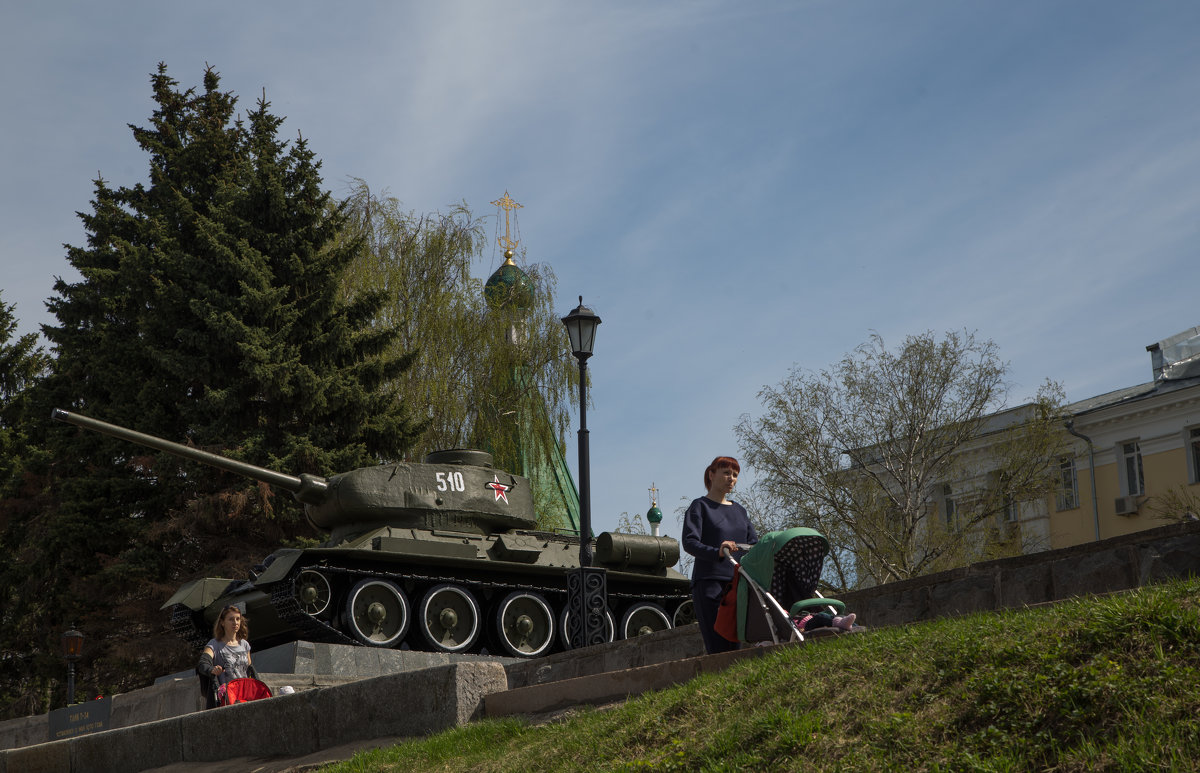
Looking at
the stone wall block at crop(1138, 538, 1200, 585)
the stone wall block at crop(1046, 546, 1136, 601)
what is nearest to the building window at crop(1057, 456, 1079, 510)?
the stone wall block at crop(1046, 546, 1136, 601)

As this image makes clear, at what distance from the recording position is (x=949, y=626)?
600cm

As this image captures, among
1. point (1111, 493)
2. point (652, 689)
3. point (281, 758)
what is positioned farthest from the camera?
point (1111, 493)

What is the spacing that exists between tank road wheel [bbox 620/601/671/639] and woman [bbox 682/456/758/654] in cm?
1064

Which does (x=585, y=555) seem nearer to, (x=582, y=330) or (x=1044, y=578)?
(x=582, y=330)

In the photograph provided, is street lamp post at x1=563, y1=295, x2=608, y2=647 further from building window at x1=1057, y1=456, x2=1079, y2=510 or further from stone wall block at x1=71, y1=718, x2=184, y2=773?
building window at x1=1057, y1=456, x2=1079, y2=510

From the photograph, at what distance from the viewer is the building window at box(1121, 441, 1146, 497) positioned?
1310 inches

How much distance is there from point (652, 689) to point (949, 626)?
1.71 metres

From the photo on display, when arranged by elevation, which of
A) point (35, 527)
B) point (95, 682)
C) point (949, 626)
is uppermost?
point (35, 527)

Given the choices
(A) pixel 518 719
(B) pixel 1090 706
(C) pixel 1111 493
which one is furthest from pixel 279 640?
(C) pixel 1111 493

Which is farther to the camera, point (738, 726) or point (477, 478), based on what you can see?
Answer: point (477, 478)

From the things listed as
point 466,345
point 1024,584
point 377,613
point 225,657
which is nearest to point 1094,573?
point 1024,584

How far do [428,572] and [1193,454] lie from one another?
75.7 feet

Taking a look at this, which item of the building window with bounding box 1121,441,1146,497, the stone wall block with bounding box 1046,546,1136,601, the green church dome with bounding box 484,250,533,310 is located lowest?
the stone wall block with bounding box 1046,546,1136,601

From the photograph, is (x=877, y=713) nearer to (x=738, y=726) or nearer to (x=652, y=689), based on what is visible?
(x=738, y=726)
